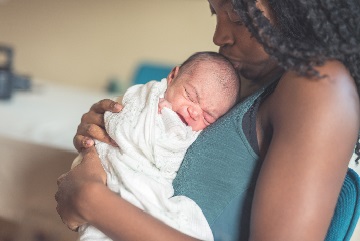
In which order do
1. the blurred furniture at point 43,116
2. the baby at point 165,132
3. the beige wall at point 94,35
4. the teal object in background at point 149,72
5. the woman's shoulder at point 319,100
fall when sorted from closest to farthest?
1. the woman's shoulder at point 319,100
2. the baby at point 165,132
3. the blurred furniture at point 43,116
4. the teal object in background at point 149,72
5. the beige wall at point 94,35

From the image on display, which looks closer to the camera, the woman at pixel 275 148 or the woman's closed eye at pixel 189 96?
the woman at pixel 275 148

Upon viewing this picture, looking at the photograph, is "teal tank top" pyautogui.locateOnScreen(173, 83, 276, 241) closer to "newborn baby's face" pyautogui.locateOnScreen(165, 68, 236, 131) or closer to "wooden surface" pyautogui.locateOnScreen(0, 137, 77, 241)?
"newborn baby's face" pyautogui.locateOnScreen(165, 68, 236, 131)

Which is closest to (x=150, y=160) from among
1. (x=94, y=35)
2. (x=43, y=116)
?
(x=43, y=116)

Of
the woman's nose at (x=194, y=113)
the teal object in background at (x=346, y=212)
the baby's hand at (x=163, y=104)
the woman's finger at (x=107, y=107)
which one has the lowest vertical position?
the teal object in background at (x=346, y=212)

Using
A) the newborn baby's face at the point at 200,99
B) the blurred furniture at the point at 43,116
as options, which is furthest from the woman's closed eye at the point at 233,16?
the blurred furniture at the point at 43,116

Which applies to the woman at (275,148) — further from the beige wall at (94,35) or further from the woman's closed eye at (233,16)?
the beige wall at (94,35)

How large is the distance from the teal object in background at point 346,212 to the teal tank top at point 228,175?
17 cm

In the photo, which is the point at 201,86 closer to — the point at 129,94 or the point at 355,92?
the point at 129,94

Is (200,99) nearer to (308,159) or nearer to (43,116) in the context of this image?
(308,159)

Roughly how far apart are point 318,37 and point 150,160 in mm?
347

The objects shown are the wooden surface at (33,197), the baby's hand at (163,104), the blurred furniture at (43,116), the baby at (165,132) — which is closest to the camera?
the baby at (165,132)

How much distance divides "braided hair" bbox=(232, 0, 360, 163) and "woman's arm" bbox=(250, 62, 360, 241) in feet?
0.08

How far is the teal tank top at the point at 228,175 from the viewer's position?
88 cm

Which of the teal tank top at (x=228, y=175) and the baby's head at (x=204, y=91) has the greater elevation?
the baby's head at (x=204, y=91)
